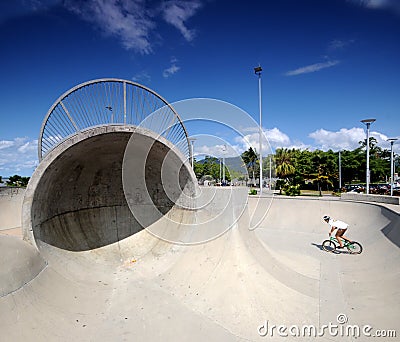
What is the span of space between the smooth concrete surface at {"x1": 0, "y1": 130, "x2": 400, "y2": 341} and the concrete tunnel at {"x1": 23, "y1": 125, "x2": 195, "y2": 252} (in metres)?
0.04

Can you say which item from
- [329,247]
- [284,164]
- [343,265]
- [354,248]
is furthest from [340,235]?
[284,164]

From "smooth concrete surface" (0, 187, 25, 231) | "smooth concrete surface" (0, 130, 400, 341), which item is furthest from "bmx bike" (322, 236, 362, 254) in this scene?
"smooth concrete surface" (0, 187, 25, 231)

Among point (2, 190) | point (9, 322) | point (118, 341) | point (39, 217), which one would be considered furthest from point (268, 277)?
point (2, 190)

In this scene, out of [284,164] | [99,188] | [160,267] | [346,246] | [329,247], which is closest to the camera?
[160,267]

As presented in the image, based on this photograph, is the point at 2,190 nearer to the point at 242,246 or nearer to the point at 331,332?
the point at 242,246

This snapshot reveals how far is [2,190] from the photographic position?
15.0 m

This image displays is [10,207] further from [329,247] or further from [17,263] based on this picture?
[329,247]

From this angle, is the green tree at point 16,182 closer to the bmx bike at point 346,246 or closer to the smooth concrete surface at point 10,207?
the smooth concrete surface at point 10,207

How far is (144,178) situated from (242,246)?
4.28m

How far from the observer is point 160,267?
7.43 m

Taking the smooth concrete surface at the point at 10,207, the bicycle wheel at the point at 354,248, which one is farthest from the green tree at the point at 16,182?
the bicycle wheel at the point at 354,248

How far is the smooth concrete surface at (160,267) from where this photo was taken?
504 cm

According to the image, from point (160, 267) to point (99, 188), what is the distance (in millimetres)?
3738

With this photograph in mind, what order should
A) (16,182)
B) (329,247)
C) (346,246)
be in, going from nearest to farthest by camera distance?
(346,246) → (329,247) → (16,182)
